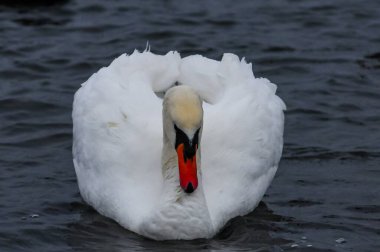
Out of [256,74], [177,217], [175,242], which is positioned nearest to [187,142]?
[177,217]

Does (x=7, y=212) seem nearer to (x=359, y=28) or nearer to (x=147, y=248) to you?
(x=147, y=248)

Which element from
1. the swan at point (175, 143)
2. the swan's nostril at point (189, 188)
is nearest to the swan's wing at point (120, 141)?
the swan at point (175, 143)

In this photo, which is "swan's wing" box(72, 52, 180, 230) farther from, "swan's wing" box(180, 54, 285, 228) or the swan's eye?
the swan's eye

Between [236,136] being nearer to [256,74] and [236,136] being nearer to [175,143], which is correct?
[175,143]

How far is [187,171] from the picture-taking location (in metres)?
8.95

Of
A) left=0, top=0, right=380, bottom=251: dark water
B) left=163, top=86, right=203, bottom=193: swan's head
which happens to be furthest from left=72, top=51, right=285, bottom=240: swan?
left=0, top=0, right=380, bottom=251: dark water

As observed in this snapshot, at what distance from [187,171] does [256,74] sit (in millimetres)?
5069

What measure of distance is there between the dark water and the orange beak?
1.63 ft

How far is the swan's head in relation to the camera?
874 centimetres

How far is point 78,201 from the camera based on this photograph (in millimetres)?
Result: 10297

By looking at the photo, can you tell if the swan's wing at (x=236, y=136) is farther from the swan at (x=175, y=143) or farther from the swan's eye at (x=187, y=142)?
the swan's eye at (x=187, y=142)

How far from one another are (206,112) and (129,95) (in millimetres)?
685

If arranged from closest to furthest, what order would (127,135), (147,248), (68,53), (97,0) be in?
(147,248), (127,135), (68,53), (97,0)

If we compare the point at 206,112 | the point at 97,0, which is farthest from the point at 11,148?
the point at 97,0
